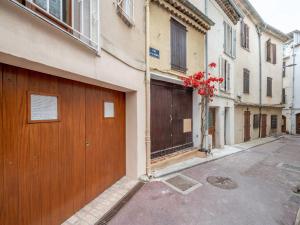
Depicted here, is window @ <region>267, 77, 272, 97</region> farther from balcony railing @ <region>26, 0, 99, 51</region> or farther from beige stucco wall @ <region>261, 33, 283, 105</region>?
balcony railing @ <region>26, 0, 99, 51</region>

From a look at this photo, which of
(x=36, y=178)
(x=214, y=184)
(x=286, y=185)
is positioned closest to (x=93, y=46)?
(x=36, y=178)

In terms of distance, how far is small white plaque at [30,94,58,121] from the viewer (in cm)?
233

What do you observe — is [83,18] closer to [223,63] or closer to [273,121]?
[223,63]

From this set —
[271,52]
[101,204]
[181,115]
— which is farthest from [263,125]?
[101,204]

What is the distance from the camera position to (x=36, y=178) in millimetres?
2361

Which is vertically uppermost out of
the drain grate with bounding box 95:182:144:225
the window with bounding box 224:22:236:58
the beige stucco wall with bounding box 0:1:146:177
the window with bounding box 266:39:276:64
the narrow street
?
the window with bounding box 266:39:276:64

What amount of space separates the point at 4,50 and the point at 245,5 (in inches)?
536

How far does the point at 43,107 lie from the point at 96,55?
1211 millimetres

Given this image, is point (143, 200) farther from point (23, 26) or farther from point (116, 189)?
point (23, 26)

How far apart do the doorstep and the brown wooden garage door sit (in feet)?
0.41

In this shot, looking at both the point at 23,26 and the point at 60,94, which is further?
the point at 60,94

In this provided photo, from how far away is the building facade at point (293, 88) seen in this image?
55.4 ft

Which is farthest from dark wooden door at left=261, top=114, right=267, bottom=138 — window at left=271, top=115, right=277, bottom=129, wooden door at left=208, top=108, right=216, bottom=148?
wooden door at left=208, top=108, right=216, bottom=148

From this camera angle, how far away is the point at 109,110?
402cm
